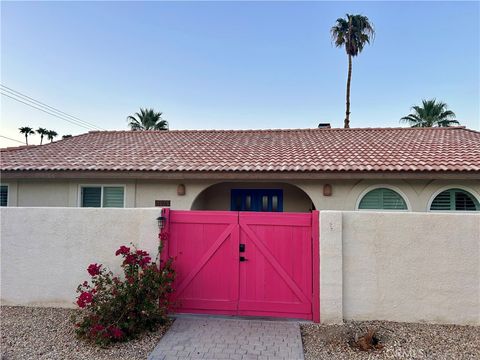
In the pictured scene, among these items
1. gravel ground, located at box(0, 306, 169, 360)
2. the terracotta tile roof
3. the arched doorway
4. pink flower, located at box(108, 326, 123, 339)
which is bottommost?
gravel ground, located at box(0, 306, 169, 360)

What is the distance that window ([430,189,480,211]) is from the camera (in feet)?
27.7

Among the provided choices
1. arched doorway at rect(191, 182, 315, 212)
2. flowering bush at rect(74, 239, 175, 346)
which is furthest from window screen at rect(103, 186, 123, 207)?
flowering bush at rect(74, 239, 175, 346)

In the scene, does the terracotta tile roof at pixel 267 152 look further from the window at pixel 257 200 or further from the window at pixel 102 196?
the window at pixel 257 200

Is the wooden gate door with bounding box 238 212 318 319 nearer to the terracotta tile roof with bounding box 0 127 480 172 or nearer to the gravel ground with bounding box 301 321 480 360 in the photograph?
the gravel ground with bounding box 301 321 480 360

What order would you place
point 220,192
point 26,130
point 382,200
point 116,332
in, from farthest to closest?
point 26,130
point 220,192
point 382,200
point 116,332

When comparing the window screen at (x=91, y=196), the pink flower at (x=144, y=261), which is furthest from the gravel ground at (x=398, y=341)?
the window screen at (x=91, y=196)

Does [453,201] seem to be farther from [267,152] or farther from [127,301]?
[127,301]

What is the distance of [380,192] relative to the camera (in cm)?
868

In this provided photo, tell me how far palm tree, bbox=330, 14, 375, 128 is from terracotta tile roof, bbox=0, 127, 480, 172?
47.0ft

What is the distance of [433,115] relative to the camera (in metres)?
23.6

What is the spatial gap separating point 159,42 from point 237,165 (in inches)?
403

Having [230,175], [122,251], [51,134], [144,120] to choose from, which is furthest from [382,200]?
[51,134]

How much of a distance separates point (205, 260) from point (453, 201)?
7.83 meters

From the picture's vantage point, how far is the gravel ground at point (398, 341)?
3.98m
